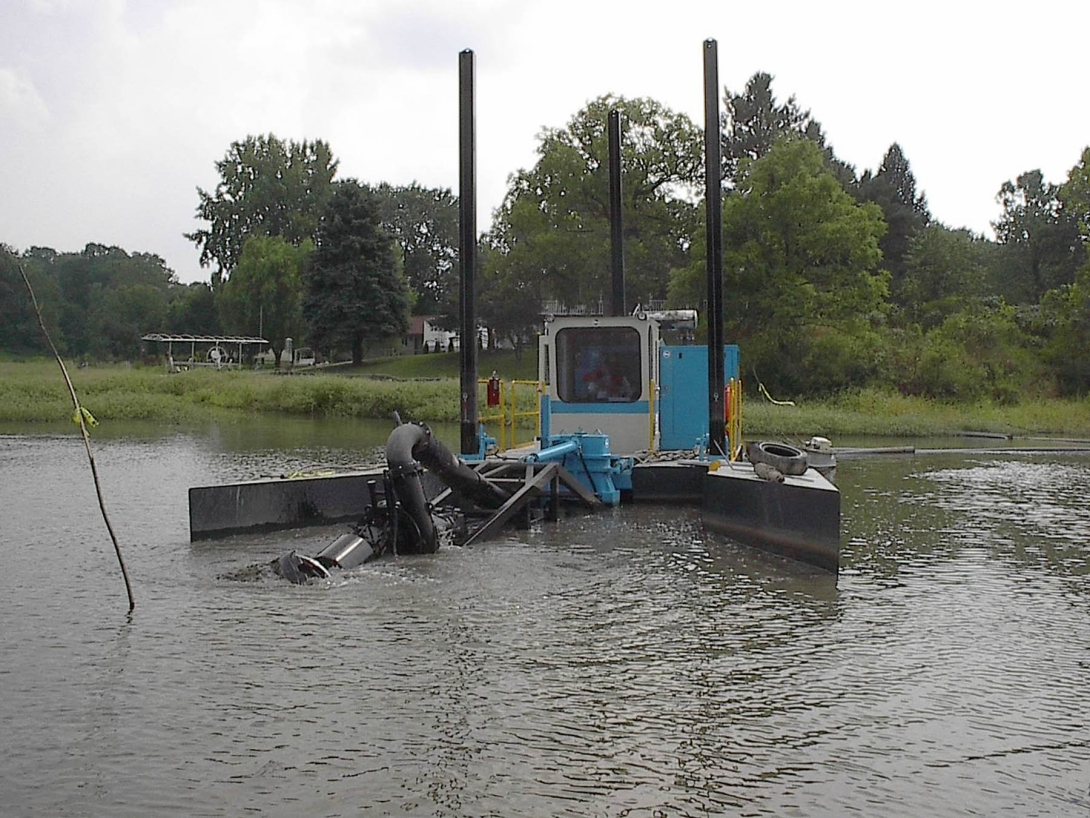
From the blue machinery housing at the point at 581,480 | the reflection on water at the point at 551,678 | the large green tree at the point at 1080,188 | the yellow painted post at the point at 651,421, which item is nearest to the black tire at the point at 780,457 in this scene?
the blue machinery housing at the point at 581,480

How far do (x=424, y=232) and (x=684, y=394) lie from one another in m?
78.7

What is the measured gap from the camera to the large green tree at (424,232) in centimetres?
9081

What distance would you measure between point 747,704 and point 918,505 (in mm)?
10699

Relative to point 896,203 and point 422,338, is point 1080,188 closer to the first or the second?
point 896,203

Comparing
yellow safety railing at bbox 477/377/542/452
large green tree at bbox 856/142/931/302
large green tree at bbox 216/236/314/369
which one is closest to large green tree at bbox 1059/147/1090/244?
large green tree at bbox 856/142/931/302

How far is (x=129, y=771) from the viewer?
21.2 ft

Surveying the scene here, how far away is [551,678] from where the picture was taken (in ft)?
26.7

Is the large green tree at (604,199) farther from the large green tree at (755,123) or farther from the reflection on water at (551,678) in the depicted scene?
the reflection on water at (551,678)

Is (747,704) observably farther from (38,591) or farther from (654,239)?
(654,239)

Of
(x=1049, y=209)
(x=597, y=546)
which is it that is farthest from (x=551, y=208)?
(x=597, y=546)

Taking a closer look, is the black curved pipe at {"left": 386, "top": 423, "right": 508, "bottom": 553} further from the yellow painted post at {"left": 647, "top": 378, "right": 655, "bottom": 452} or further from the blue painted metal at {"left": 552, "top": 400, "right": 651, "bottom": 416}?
the yellow painted post at {"left": 647, "top": 378, "right": 655, "bottom": 452}

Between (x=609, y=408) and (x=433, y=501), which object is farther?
(x=609, y=408)

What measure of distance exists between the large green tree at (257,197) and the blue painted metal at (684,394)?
227 ft

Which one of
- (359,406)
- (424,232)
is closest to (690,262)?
(359,406)
